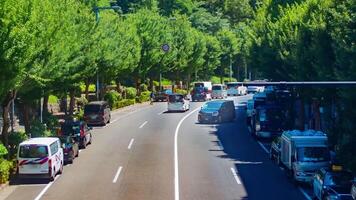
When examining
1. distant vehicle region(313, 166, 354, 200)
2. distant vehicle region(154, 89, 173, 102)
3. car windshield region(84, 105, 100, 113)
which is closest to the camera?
distant vehicle region(313, 166, 354, 200)

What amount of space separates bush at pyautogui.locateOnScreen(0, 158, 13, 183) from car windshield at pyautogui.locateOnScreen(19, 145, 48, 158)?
74cm

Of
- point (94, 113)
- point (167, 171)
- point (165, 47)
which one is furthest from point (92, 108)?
point (165, 47)

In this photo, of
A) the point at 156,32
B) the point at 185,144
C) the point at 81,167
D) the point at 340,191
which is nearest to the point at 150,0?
the point at 156,32

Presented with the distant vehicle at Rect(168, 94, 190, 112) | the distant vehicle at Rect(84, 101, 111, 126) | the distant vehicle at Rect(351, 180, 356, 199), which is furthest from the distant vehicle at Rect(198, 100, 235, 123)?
the distant vehicle at Rect(351, 180, 356, 199)

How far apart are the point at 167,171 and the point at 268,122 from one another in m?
12.8

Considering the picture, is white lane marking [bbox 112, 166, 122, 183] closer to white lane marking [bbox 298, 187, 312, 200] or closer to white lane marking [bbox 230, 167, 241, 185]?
white lane marking [bbox 230, 167, 241, 185]

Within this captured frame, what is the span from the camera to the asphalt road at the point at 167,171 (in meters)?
27.8

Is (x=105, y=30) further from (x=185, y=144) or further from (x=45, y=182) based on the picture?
(x=45, y=182)

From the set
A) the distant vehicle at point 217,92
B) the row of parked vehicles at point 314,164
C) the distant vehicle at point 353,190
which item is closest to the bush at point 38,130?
the row of parked vehicles at point 314,164

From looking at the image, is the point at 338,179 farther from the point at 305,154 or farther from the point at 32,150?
the point at 32,150

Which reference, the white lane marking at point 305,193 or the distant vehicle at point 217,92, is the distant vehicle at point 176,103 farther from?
the white lane marking at point 305,193

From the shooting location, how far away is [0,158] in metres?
29.7

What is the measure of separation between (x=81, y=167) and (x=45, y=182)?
165 inches

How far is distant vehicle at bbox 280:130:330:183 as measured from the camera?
29047 millimetres
